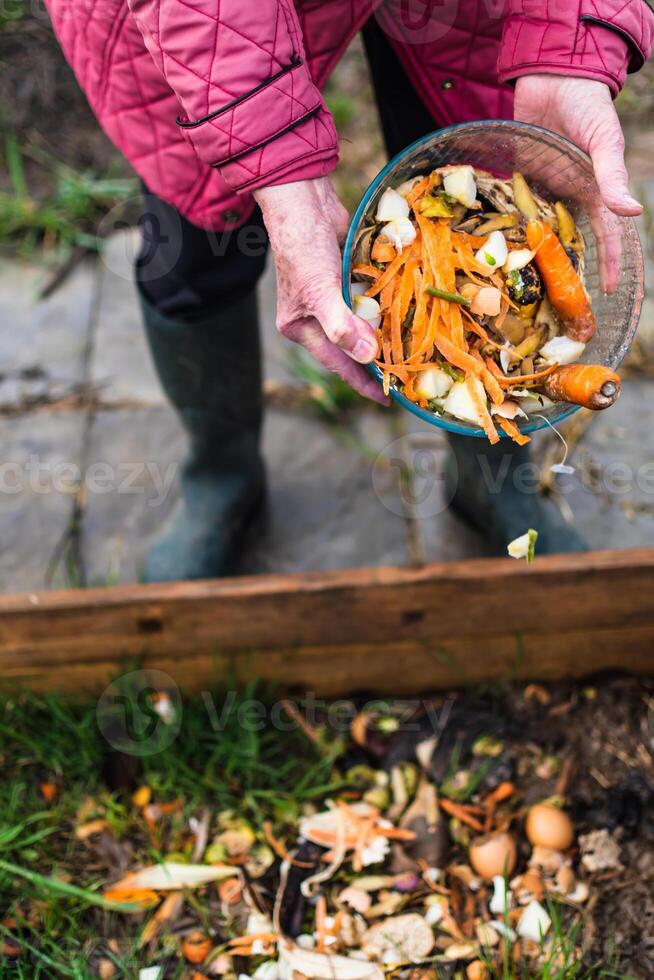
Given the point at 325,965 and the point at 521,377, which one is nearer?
the point at 521,377

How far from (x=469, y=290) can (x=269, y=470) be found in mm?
1185

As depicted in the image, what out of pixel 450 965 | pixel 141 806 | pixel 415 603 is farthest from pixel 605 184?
pixel 141 806

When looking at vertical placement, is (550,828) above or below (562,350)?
below

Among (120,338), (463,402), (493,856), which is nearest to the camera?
(463,402)

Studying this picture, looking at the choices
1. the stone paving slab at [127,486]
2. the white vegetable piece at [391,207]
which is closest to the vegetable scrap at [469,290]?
the white vegetable piece at [391,207]

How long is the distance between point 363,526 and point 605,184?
1.23 metres

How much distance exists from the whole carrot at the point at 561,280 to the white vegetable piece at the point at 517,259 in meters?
0.01

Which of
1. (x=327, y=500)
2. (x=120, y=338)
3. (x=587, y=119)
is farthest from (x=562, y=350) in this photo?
(x=120, y=338)

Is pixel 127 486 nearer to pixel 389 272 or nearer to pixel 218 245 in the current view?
pixel 218 245

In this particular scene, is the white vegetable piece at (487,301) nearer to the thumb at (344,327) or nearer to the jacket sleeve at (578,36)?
the thumb at (344,327)

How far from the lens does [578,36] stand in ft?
3.89

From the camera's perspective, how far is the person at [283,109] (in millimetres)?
1109

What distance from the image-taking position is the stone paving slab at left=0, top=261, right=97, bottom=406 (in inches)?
98.9

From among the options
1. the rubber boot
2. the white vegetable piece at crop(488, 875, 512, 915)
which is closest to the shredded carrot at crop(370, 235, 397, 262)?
the rubber boot
